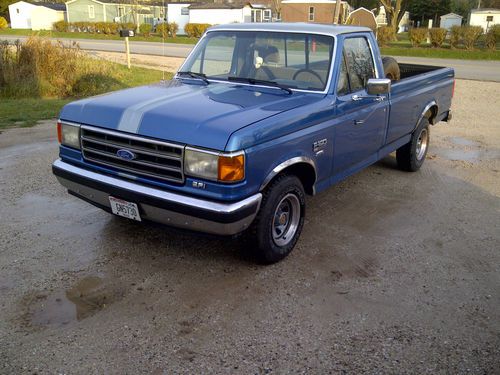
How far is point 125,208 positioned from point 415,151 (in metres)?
4.50

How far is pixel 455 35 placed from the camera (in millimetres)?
30141

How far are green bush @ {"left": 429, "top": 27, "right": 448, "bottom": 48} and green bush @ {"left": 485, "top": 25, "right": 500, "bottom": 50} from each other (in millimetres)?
2669

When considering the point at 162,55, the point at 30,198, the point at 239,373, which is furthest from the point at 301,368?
the point at 162,55

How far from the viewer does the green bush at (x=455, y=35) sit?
29828 millimetres

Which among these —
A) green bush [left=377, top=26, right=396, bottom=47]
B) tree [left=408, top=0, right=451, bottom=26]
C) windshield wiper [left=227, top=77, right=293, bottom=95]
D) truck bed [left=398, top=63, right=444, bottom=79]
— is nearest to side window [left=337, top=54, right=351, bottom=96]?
windshield wiper [left=227, top=77, right=293, bottom=95]

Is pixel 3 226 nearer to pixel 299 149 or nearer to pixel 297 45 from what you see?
pixel 299 149

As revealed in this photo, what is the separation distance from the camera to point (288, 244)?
14.4ft

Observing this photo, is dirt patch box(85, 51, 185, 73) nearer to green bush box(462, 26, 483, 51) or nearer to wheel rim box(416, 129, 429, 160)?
wheel rim box(416, 129, 429, 160)

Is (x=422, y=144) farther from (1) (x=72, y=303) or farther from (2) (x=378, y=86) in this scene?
(1) (x=72, y=303)

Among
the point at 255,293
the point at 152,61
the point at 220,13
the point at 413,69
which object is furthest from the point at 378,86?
the point at 220,13

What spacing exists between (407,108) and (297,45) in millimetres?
2043

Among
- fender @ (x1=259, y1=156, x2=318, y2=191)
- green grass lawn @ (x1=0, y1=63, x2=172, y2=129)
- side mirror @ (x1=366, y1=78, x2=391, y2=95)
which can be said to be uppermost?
side mirror @ (x1=366, y1=78, x2=391, y2=95)

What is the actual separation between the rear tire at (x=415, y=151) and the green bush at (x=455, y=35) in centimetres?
2612

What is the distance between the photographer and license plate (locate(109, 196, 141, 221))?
3869 mm
